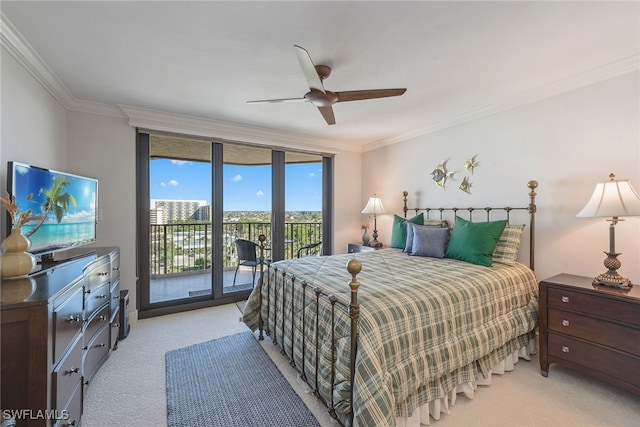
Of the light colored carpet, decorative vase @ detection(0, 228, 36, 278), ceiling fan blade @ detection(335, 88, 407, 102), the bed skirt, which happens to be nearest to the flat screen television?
decorative vase @ detection(0, 228, 36, 278)

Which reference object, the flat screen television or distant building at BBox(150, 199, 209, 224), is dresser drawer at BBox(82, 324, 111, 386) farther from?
distant building at BBox(150, 199, 209, 224)

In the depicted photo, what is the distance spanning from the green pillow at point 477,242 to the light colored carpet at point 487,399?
0.95 meters

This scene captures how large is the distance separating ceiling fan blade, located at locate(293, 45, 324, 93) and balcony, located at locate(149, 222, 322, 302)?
8.56 ft

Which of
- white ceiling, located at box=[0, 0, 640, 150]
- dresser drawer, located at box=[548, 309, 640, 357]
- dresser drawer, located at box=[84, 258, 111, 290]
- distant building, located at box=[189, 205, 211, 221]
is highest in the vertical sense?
white ceiling, located at box=[0, 0, 640, 150]

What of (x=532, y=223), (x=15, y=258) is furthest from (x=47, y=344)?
(x=532, y=223)

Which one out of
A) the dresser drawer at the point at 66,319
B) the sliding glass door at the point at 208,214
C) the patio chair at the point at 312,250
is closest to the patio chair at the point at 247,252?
the sliding glass door at the point at 208,214

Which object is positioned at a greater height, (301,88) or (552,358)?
(301,88)

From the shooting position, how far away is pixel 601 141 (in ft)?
7.61

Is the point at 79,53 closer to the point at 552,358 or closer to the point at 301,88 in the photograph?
the point at 301,88

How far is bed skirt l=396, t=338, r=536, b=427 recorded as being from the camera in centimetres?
156

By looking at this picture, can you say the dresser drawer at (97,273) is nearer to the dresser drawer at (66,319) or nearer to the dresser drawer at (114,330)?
the dresser drawer at (66,319)

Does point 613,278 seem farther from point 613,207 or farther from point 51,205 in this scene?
point 51,205

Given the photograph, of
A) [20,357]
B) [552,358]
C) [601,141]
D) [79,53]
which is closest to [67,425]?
[20,357]

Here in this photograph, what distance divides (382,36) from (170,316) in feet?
12.1
